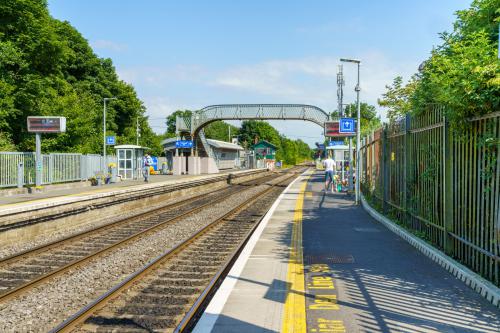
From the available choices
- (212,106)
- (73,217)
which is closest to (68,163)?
(73,217)

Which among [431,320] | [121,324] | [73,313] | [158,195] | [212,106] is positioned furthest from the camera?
[212,106]

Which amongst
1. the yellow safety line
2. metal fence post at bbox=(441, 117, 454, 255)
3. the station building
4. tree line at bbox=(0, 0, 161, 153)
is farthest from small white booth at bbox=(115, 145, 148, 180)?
metal fence post at bbox=(441, 117, 454, 255)

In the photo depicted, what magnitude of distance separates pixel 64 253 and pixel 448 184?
7.86m

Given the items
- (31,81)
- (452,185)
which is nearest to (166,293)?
(452,185)

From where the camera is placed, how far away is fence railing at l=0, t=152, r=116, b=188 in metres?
21.2

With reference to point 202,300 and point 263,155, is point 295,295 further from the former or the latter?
point 263,155

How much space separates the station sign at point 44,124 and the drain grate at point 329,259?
60.1 feet

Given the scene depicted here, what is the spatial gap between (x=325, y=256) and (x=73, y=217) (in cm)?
999

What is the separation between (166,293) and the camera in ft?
22.5

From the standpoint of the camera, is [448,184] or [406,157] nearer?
[448,184]

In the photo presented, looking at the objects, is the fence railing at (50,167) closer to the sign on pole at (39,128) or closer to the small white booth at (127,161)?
the sign on pole at (39,128)

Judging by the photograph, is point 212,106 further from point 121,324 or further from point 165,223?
point 121,324

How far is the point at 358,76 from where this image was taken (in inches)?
797

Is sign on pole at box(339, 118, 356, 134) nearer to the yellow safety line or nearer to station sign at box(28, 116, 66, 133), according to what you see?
the yellow safety line
